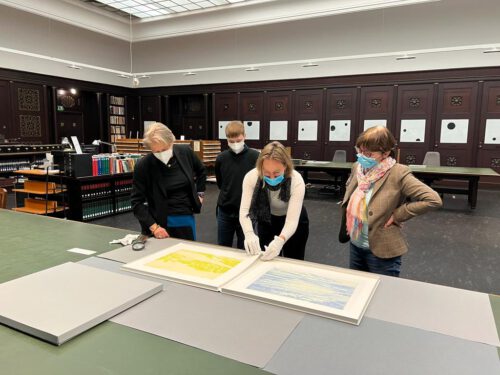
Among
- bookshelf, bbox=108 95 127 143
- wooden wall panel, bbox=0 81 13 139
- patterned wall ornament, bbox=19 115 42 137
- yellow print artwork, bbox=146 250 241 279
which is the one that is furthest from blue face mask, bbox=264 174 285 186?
bookshelf, bbox=108 95 127 143

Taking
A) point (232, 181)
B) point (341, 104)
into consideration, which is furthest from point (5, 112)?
point (232, 181)

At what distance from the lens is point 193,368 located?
0.86 m

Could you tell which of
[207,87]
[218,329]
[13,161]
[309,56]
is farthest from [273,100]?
[218,329]

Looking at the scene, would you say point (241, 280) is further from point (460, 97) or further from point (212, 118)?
point (212, 118)

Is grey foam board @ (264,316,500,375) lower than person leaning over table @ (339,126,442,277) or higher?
lower

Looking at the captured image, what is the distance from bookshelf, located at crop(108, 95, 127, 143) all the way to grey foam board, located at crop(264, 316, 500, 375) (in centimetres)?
1159

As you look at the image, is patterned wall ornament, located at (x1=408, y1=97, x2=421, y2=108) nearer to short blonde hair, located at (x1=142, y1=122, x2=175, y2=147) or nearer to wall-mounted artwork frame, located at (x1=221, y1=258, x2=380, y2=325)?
short blonde hair, located at (x1=142, y1=122, x2=175, y2=147)

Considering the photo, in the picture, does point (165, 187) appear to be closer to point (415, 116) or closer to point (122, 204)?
point (122, 204)

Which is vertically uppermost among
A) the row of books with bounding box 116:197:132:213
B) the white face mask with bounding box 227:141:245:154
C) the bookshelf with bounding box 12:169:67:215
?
the white face mask with bounding box 227:141:245:154

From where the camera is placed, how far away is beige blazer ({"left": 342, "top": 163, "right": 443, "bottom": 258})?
1743mm

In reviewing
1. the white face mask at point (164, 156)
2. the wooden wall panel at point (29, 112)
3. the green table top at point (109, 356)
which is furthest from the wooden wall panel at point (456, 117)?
the wooden wall panel at point (29, 112)

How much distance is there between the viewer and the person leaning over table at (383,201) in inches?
68.5

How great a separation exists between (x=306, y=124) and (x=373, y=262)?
8543 mm

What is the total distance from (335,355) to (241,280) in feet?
1.63
